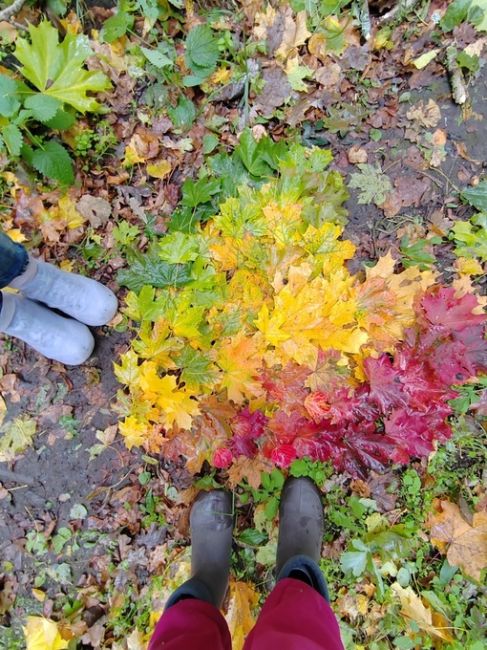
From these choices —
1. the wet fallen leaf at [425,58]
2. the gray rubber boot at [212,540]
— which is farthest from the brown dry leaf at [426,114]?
the gray rubber boot at [212,540]

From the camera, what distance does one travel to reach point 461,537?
73.0 inches

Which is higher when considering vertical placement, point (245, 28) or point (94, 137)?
point (245, 28)

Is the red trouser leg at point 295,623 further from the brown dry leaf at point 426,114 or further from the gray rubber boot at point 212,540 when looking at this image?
the brown dry leaf at point 426,114

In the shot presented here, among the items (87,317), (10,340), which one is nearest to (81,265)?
(87,317)

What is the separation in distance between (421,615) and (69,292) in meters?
1.99

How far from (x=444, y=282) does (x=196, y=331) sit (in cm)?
115

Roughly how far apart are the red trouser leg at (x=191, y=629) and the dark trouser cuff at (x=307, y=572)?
0.28 m

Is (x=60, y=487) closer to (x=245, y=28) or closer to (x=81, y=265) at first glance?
(x=81, y=265)

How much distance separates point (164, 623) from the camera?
53.1 inches

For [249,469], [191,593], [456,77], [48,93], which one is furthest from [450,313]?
[48,93]

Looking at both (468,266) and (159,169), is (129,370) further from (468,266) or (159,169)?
(468,266)

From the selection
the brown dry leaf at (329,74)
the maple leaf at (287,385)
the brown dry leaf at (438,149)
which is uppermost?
the brown dry leaf at (329,74)

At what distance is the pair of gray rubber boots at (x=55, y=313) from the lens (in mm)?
1756

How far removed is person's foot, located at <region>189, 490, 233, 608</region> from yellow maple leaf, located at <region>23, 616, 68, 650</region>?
687 millimetres
